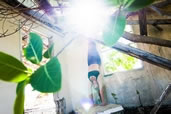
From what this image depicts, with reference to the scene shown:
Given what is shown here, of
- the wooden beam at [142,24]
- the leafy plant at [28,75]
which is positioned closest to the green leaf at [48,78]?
the leafy plant at [28,75]

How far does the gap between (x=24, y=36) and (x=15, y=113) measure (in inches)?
118

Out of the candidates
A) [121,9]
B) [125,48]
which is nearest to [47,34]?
[125,48]

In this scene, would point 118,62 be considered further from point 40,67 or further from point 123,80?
point 40,67

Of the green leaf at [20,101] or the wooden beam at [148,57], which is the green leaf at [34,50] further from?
the wooden beam at [148,57]

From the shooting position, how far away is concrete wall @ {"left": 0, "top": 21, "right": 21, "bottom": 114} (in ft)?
7.25

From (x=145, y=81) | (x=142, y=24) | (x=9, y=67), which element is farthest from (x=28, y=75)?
(x=145, y=81)

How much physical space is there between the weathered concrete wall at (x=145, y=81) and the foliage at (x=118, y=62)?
14cm

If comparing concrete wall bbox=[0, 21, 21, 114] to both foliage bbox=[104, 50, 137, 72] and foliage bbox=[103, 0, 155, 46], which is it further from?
foliage bbox=[103, 0, 155, 46]

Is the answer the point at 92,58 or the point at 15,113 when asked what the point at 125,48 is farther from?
the point at 92,58

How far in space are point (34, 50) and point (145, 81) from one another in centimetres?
351

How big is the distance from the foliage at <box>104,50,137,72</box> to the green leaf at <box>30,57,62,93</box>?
3474 millimetres

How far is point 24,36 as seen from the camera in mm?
2998

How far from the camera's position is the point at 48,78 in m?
0.20

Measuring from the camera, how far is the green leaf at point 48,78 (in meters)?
0.20
